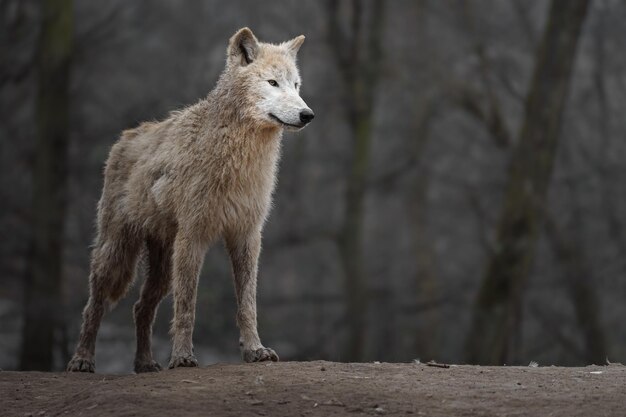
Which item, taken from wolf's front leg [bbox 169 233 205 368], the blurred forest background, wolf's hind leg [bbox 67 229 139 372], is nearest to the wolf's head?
wolf's front leg [bbox 169 233 205 368]

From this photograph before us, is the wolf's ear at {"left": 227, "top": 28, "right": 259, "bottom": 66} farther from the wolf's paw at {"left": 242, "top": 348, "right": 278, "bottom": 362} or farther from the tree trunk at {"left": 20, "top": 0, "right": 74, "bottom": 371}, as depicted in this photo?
the tree trunk at {"left": 20, "top": 0, "right": 74, "bottom": 371}

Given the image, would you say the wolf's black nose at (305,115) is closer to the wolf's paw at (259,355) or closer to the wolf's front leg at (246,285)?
the wolf's front leg at (246,285)

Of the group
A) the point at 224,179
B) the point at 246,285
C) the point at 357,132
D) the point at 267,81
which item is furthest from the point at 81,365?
the point at 357,132

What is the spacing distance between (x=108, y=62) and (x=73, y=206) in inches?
228

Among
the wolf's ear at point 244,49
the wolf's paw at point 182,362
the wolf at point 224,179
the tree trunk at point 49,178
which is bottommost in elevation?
the wolf's paw at point 182,362

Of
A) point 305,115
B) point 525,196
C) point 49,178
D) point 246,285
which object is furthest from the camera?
point 49,178

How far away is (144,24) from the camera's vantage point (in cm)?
2462

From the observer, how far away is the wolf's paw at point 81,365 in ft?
32.1

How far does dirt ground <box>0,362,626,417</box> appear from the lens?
7297 millimetres

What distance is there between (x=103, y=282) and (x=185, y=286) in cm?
120

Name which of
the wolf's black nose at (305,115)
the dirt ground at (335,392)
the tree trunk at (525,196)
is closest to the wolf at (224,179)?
the wolf's black nose at (305,115)

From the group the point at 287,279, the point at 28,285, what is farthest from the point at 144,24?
the point at 287,279

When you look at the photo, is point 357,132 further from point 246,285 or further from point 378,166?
point 246,285

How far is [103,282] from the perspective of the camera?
32.6 feet
